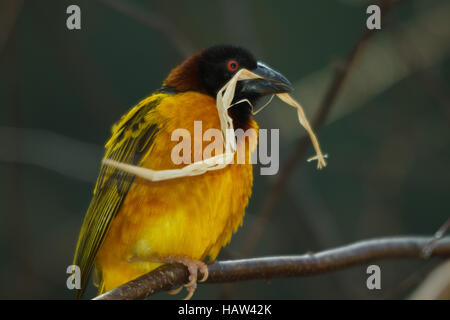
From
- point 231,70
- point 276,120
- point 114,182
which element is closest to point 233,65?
point 231,70

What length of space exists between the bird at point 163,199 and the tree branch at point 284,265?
0.11m

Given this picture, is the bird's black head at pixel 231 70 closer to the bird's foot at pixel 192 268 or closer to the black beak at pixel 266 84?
the black beak at pixel 266 84

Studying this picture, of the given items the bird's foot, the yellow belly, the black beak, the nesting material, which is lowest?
the bird's foot

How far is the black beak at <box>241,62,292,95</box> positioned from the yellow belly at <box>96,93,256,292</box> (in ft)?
0.80

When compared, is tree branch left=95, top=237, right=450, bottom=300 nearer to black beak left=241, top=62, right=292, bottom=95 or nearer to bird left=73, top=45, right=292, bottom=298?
bird left=73, top=45, right=292, bottom=298

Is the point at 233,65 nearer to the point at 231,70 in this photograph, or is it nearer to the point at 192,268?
the point at 231,70

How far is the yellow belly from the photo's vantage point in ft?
6.95

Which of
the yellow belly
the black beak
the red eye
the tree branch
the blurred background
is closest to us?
the tree branch

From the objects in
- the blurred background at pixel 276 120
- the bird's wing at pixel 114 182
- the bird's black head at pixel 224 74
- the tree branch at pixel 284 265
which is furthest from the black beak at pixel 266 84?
Result: the blurred background at pixel 276 120

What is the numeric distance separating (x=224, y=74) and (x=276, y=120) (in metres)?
1.41

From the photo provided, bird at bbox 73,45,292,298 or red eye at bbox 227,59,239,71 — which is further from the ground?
red eye at bbox 227,59,239,71

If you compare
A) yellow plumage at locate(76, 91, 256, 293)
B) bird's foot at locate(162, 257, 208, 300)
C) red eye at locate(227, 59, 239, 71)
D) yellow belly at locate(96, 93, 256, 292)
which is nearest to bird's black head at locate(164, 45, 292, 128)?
red eye at locate(227, 59, 239, 71)

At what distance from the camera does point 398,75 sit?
4043 mm

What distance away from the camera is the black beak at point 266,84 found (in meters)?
2.38
